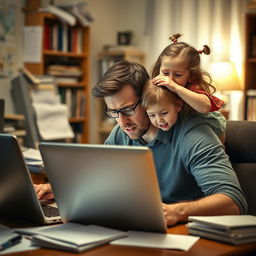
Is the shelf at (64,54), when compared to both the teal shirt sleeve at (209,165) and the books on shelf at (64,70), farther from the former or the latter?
the teal shirt sleeve at (209,165)

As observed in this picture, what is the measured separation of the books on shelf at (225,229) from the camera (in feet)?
4.09

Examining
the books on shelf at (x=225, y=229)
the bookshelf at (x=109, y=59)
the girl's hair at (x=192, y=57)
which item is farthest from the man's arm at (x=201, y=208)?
the bookshelf at (x=109, y=59)

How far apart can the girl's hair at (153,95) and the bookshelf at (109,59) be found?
11.1ft

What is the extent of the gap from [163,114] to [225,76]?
2862 millimetres

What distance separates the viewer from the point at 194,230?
1312 millimetres

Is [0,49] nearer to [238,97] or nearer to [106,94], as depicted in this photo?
[238,97]

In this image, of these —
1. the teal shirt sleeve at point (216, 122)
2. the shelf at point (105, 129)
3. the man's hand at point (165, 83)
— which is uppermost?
the man's hand at point (165, 83)

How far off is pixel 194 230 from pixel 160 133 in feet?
1.74

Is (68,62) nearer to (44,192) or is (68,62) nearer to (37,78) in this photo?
(37,78)

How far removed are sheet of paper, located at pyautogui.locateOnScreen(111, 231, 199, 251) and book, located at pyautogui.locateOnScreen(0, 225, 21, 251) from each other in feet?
0.74

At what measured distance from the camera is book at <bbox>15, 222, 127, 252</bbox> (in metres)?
1.22

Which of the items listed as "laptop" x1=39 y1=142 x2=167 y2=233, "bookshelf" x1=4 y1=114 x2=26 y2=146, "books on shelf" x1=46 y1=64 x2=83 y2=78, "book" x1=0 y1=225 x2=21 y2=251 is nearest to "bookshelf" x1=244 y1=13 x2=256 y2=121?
"books on shelf" x1=46 y1=64 x2=83 y2=78

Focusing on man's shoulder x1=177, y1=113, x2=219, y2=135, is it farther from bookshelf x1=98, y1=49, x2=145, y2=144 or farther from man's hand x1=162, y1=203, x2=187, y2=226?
bookshelf x1=98, y1=49, x2=145, y2=144

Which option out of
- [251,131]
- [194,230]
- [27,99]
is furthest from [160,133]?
[27,99]
